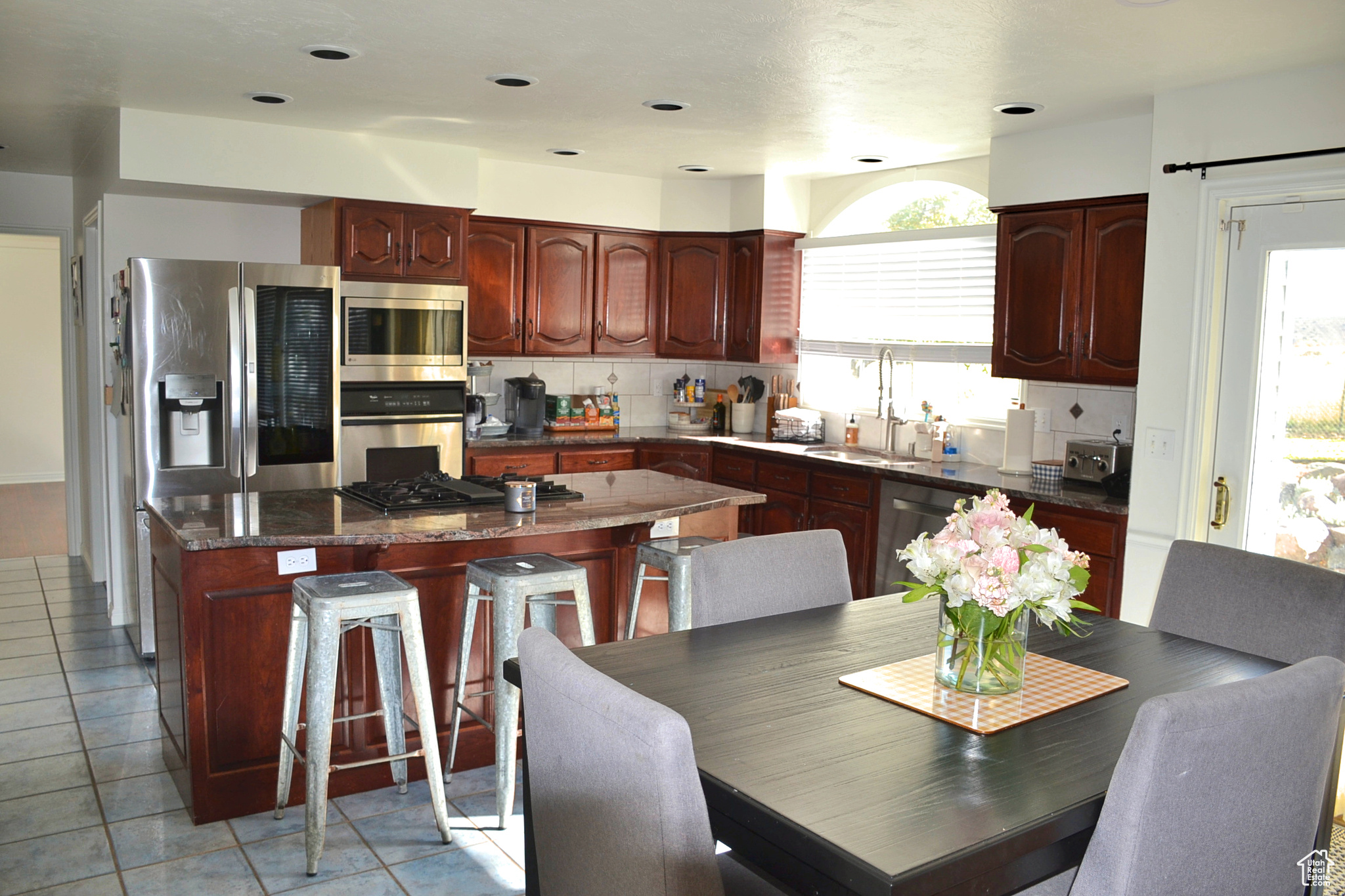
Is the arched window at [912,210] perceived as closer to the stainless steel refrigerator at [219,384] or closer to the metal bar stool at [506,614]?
the stainless steel refrigerator at [219,384]

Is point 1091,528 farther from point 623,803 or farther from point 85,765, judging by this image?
point 85,765

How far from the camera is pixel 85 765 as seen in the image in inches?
138

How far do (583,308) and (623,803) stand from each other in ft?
16.3

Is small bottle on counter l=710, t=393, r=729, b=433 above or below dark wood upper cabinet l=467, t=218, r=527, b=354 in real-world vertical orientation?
below

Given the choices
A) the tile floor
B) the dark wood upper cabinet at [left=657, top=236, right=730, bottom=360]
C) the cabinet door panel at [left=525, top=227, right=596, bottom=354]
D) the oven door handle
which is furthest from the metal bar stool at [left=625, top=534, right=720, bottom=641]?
the dark wood upper cabinet at [left=657, top=236, right=730, bottom=360]

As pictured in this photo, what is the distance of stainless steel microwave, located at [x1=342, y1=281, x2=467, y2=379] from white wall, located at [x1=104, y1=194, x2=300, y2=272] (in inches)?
23.0

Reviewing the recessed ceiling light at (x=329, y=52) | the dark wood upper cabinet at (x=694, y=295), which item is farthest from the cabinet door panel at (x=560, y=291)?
the recessed ceiling light at (x=329, y=52)

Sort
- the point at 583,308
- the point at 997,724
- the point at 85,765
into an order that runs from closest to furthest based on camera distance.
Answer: the point at 997,724
the point at 85,765
the point at 583,308

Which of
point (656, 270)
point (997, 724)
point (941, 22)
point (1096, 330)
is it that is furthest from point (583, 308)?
point (997, 724)

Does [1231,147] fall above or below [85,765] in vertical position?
above

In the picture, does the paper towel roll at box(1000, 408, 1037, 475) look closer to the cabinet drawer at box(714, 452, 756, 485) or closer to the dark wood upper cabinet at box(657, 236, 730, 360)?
the cabinet drawer at box(714, 452, 756, 485)

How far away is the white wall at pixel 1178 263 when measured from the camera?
3574 millimetres

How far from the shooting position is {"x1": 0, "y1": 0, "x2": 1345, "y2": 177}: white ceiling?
3.00m

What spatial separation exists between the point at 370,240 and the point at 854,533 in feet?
9.52
